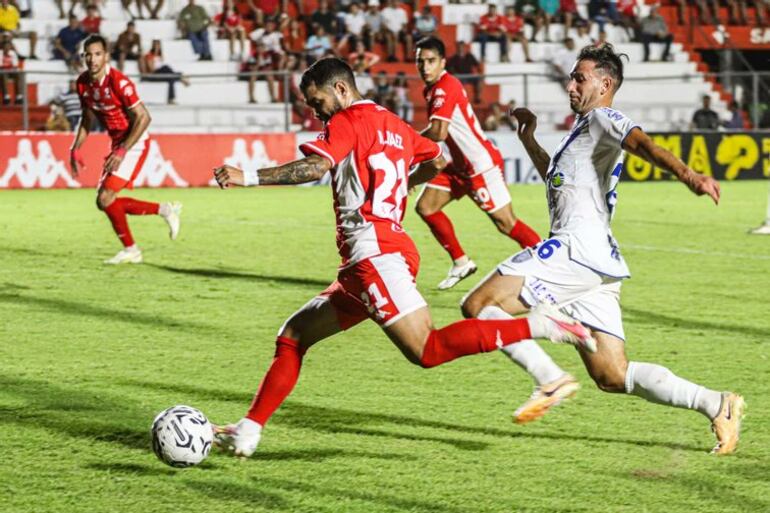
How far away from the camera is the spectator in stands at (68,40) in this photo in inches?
975

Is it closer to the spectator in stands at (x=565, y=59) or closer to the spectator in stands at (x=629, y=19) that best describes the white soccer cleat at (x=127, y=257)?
the spectator in stands at (x=565, y=59)

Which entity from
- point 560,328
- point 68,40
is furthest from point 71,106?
point 560,328

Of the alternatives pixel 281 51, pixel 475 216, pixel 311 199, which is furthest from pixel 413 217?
pixel 281 51

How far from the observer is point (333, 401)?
6.47 meters

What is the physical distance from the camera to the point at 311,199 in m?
21.3

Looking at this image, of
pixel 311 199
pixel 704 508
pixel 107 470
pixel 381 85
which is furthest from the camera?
pixel 381 85

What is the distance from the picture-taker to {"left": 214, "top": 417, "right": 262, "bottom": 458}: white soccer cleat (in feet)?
17.0

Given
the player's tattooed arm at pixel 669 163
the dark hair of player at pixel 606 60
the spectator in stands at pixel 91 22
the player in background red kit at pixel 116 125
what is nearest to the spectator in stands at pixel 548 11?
the spectator in stands at pixel 91 22

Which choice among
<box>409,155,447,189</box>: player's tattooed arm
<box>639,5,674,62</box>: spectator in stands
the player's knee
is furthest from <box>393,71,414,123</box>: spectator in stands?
the player's knee

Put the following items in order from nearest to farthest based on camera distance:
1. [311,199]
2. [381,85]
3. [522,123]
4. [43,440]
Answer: [43,440], [522,123], [311,199], [381,85]

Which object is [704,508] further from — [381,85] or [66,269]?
[381,85]

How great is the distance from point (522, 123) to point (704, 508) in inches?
92.3

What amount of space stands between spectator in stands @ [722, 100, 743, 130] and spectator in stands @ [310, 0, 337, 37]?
8698 mm

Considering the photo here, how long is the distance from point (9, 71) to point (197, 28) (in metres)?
5.10
